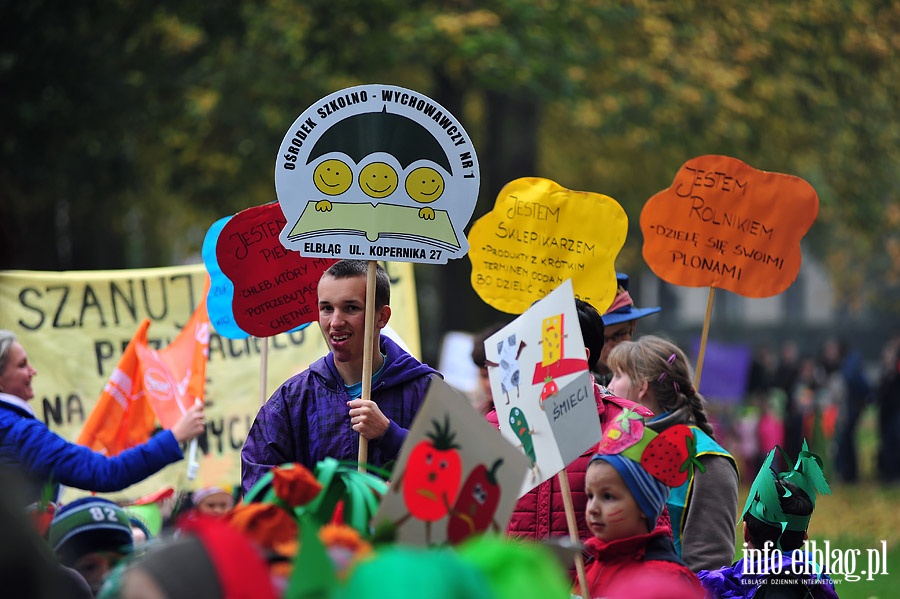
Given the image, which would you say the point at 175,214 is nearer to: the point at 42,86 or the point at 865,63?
the point at 42,86

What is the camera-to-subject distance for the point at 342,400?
4.14m

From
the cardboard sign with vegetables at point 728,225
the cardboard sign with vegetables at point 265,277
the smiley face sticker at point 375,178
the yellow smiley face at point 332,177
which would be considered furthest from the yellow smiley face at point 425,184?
the cardboard sign with vegetables at point 728,225

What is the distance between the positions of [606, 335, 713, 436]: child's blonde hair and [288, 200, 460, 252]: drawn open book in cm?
93

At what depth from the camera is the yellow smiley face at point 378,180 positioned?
4.27 m

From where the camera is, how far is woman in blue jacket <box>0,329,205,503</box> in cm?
453

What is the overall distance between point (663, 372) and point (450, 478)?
2.05m

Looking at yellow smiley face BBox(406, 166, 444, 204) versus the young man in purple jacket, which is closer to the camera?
the young man in purple jacket

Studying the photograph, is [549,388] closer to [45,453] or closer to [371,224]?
[371,224]

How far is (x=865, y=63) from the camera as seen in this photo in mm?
16219

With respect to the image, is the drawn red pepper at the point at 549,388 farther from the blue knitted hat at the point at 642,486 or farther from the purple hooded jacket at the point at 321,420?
the purple hooded jacket at the point at 321,420

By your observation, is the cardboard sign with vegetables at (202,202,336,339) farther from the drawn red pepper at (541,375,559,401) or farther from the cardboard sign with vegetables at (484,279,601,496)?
the drawn red pepper at (541,375,559,401)

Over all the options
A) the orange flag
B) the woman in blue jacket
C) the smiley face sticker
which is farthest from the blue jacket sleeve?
the orange flag

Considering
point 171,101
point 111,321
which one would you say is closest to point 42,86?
point 171,101

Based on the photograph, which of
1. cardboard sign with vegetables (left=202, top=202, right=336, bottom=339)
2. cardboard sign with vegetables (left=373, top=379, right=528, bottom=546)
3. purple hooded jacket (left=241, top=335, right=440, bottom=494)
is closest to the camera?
cardboard sign with vegetables (left=373, top=379, right=528, bottom=546)
